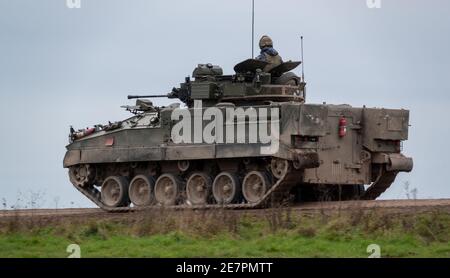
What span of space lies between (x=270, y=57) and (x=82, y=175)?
5.70 meters

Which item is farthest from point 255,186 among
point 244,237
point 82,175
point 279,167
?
point 244,237

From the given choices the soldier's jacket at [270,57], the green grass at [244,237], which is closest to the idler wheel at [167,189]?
the soldier's jacket at [270,57]

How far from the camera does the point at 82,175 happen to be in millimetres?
34781

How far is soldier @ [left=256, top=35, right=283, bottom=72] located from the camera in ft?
109

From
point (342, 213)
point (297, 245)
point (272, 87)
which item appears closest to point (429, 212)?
point (342, 213)

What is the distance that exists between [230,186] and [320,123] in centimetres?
258

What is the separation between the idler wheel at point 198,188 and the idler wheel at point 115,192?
87.0 inches

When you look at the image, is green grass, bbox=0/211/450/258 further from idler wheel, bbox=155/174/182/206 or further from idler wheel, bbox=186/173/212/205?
idler wheel, bbox=155/174/182/206

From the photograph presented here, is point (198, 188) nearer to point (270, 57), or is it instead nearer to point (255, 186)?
point (255, 186)

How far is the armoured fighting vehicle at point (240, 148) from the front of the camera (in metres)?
29.8

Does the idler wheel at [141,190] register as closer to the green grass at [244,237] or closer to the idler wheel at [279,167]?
the idler wheel at [279,167]

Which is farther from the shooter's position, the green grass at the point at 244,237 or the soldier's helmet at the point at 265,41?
the soldier's helmet at the point at 265,41

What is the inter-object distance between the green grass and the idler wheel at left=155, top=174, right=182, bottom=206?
5.32 metres

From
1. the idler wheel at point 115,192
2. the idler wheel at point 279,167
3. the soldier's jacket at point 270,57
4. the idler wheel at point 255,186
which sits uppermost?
the soldier's jacket at point 270,57
